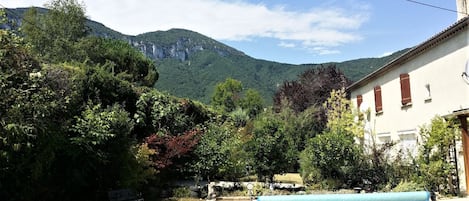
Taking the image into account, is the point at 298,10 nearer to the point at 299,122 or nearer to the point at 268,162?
the point at 268,162

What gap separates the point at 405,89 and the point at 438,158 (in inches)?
177

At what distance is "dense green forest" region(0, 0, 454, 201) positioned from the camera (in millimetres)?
9742

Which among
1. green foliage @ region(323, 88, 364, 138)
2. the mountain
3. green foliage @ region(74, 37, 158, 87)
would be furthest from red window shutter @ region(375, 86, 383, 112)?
the mountain

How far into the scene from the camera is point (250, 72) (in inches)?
3265

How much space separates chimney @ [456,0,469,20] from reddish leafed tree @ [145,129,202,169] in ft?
39.4

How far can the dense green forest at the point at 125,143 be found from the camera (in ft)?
32.0

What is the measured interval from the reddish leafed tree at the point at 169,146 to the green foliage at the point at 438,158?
856cm

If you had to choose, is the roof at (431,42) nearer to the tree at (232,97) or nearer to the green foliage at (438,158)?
the green foliage at (438,158)

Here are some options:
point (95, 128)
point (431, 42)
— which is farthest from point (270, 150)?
point (95, 128)

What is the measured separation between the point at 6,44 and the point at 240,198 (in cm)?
915

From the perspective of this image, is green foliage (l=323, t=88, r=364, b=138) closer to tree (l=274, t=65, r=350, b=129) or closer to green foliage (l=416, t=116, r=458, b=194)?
tree (l=274, t=65, r=350, b=129)

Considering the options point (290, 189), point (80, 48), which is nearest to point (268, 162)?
point (290, 189)

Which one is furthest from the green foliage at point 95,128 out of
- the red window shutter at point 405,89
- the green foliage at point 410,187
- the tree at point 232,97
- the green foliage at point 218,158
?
the tree at point 232,97

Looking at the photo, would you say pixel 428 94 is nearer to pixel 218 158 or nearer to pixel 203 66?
pixel 218 158
